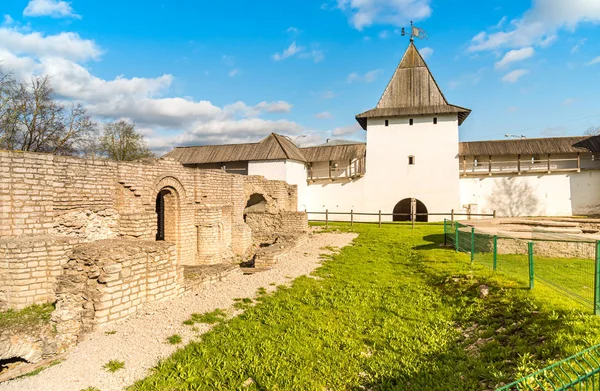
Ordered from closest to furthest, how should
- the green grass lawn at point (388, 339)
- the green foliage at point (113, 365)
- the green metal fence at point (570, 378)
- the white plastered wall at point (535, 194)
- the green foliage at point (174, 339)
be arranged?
the green metal fence at point (570, 378) → the green grass lawn at point (388, 339) → the green foliage at point (113, 365) → the green foliage at point (174, 339) → the white plastered wall at point (535, 194)

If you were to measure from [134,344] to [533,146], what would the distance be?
27552 millimetres

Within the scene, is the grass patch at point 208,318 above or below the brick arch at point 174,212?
below

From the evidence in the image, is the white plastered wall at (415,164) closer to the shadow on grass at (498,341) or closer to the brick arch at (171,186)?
the brick arch at (171,186)

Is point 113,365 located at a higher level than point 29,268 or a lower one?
lower

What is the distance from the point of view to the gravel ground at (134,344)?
Answer: 13.5ft

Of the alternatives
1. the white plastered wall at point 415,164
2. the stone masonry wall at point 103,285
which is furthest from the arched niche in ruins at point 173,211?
the white plastered wall at point 415,164

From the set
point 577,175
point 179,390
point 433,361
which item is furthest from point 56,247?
point 577,175

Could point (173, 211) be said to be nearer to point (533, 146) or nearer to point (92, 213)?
point (92, 213)

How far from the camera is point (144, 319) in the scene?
6.04 metres

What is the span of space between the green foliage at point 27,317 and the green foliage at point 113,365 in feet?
5.98

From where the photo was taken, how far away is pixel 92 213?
8.77m

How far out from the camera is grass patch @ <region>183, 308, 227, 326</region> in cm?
603

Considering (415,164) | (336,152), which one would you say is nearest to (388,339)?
(415,164)

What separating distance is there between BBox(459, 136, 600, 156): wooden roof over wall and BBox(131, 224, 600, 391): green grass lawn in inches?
756
